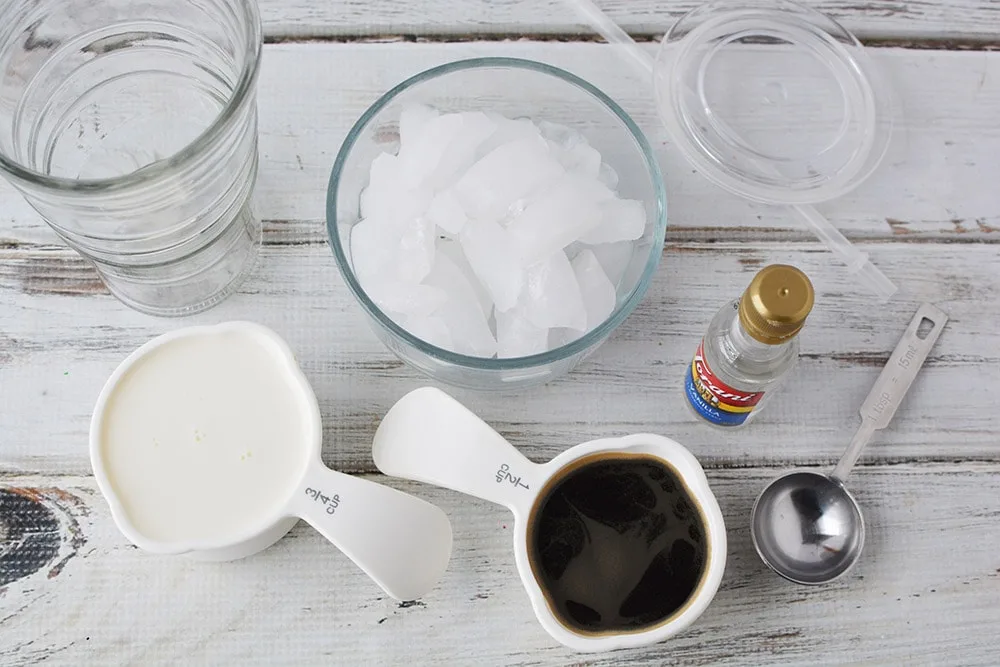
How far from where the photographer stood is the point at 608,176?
1.12 m

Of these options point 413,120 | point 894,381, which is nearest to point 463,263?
point 413,120

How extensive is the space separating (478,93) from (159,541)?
60cm

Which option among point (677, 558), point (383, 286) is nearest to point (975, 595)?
point (677, 558)

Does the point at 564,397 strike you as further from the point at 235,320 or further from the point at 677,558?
the point at 235,320

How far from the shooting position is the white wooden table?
1.06 m

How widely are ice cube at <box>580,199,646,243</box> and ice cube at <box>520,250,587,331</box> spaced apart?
0.05m

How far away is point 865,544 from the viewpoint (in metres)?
1.10

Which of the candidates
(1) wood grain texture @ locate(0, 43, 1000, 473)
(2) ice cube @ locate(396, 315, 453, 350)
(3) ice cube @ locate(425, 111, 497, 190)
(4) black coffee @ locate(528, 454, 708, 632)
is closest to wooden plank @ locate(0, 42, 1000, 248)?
(1) wood grain texture @ locate(0, 43, 1000, 473)

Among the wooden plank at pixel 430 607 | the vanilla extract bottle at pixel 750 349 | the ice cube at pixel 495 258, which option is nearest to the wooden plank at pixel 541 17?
the ice cube at pixel 495 258

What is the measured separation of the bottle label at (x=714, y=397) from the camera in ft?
3.39

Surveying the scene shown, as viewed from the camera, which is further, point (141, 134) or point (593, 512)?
point (141, 134)

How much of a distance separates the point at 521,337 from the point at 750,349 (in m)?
0.23

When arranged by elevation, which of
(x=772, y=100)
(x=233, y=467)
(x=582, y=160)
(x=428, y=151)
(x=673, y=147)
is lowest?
(x=233, y=467)

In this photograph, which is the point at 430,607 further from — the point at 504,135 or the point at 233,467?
the point at 504,135
